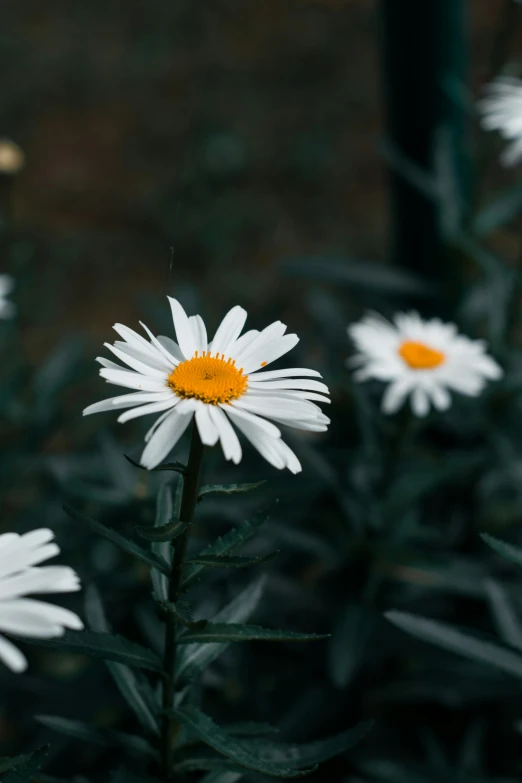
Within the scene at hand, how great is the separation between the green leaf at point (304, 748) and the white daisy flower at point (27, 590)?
1.01 ft

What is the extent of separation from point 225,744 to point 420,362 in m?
0.70

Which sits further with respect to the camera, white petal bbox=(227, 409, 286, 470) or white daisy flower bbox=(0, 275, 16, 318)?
white daisy flower bbox=(0, 275, 16, 318)

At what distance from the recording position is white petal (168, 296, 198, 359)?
2.59 ft

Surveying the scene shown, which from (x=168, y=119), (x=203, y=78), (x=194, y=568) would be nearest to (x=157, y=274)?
(x=168, y=119)

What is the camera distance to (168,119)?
3748 millimetres

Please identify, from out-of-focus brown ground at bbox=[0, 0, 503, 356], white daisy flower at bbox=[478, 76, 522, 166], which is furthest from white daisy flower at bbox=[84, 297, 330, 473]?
out-of-focus brown ground at bbox=[0, 0, 503, 356]

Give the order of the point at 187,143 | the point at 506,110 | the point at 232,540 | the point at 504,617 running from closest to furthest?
the point at 232,540 < the point at 504,617 < the point at 506,110 < the point at 187,143

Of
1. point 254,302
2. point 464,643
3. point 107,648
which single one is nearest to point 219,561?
point 107,648

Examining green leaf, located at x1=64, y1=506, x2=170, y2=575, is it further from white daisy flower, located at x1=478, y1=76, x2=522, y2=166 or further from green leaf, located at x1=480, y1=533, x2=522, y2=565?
white daisy flower, located at x1=478, y1=76, x2=522, y2=166

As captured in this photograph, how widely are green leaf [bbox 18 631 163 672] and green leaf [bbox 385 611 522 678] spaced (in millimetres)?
301

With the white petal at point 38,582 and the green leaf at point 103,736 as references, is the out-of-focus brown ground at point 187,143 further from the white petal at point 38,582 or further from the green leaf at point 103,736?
the white petal at point 38,582

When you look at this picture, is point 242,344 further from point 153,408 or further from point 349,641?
point 349,641

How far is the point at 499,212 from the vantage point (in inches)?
65.6

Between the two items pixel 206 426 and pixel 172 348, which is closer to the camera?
pixel 206 426
